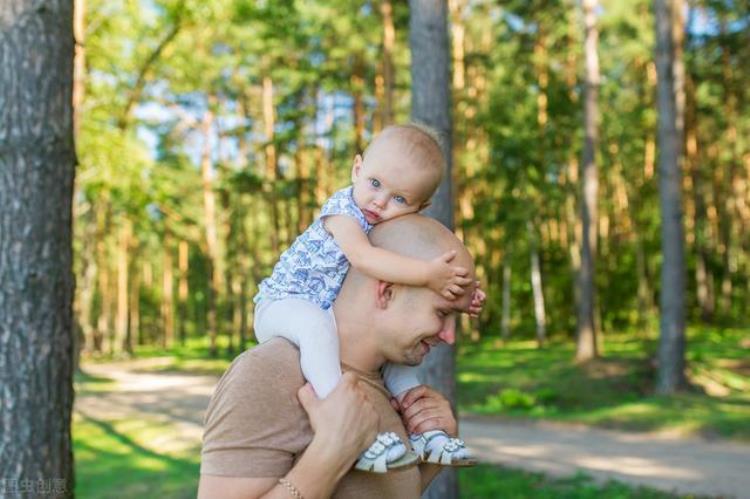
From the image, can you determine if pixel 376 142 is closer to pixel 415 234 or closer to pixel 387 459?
pixel 415 234

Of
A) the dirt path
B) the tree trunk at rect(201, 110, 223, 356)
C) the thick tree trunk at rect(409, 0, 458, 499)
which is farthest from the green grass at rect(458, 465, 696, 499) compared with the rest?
the tree trunk at rect(201, 110, 223, 356)

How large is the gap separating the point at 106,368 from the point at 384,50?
18.2 metres

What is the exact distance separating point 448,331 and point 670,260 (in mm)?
17063

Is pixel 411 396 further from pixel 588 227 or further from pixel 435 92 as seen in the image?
pixel 588 227

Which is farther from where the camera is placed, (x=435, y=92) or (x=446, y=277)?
(x=435, y=92)

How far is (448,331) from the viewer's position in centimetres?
205

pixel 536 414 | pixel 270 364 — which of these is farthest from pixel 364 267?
pixel 536 414

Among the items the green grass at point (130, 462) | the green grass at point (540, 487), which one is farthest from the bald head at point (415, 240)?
the green grass at point (130, 462)

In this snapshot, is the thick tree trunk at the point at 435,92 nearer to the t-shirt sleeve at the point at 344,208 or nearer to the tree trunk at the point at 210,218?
the t-shirt sleeve at the point at 344,208

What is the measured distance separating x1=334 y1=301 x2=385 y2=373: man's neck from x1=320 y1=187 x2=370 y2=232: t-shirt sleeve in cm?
22

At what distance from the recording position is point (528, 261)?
39969 millimetres

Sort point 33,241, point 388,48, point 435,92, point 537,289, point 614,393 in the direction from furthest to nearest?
point 537,289 < point 388,48 < point 614,393 < point 435,92 < point 33,241

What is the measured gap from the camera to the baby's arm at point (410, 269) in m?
1.97

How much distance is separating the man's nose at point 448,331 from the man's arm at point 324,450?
22cm
